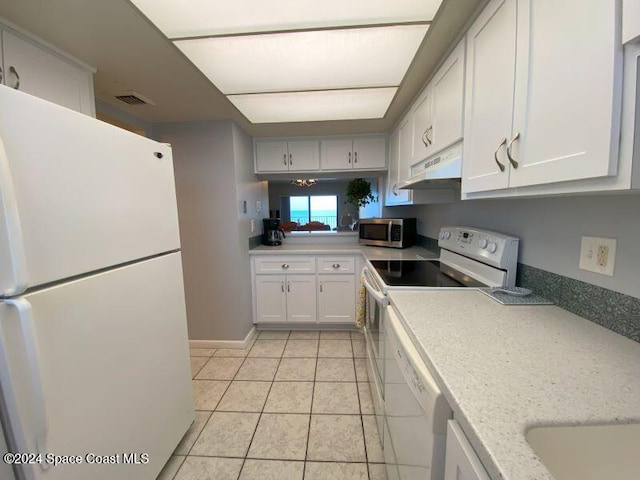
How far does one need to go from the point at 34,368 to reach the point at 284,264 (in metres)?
2.12

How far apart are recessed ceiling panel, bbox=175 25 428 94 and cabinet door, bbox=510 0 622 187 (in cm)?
58

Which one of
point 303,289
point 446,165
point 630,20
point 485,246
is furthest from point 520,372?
point 303,289

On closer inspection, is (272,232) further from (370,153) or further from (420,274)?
(420,274)

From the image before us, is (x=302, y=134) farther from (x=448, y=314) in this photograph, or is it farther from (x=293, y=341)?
(x=448, y=314)

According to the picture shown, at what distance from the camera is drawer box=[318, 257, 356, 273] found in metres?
2.75

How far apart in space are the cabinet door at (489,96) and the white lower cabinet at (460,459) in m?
0.77

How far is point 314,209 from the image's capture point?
8312 mm

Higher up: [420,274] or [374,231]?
[374,231]

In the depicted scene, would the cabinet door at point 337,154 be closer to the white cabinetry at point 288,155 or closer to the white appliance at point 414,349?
the white cabinetry at point 288,155

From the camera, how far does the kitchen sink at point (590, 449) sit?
49cm

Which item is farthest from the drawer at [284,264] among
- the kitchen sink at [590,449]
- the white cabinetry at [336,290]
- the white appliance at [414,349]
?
the kitchen sink at [590,449]

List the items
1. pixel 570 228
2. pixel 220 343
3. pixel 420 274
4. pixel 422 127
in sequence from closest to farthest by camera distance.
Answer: pixel 570 228
pixel 420 274
pixel 422 127
pixel 220 343

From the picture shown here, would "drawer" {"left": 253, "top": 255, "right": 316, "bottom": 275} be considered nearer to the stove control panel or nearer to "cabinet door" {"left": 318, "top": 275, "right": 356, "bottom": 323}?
"cabinet door" {"left": 318, "top": 275, "right": 356, "bottom": 323}

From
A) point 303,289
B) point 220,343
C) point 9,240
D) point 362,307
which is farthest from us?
point 303,289
